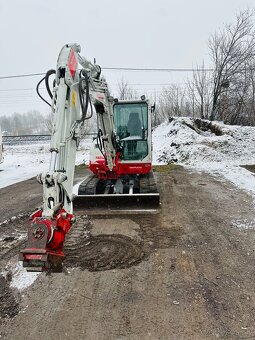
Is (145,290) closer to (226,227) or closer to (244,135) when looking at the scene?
(226,227)

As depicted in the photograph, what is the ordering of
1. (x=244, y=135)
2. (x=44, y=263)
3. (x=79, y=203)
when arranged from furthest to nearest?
(x=244, y=135) → (x=79, y=203) → (x=44, y=263)

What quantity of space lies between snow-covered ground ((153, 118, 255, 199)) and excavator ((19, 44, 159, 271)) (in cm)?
431

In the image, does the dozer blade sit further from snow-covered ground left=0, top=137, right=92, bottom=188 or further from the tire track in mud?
snow-covered ground left=0, top=137, right=92, bottom=188

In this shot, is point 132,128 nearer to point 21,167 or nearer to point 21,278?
point 21,278

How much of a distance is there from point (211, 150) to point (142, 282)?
39.6 feet

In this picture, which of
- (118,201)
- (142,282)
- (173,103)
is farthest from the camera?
(173,103)

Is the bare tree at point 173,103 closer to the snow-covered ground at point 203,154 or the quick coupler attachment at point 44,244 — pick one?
the snow-covered ground at point 203,154

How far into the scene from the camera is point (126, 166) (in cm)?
827

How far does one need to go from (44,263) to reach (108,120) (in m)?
4.29

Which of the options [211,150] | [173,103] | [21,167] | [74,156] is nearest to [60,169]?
[74,156]

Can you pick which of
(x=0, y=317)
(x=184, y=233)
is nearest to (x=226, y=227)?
(x=184, y=233)

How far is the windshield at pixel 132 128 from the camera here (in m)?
8.49

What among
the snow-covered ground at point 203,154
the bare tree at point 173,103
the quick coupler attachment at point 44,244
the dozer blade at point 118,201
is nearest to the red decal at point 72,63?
the quick coupler attachment at point 44,244

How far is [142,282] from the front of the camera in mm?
4094
